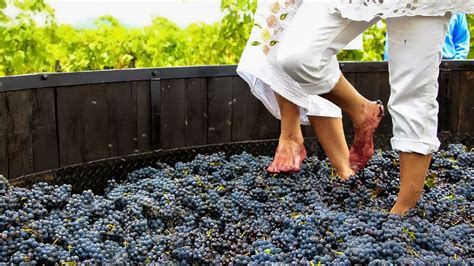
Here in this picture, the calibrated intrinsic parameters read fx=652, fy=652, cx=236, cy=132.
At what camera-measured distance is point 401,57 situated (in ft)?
6.98

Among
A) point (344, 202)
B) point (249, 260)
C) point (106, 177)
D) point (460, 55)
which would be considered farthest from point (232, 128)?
point (460, 55)

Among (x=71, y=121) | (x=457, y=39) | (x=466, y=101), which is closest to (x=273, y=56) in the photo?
(x=71, y=121)

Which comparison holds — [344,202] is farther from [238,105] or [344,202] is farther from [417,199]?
[238,105]

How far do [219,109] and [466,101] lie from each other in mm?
1482

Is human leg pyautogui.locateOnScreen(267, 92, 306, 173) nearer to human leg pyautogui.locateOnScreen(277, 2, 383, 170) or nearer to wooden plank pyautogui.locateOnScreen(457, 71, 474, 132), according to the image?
human leg pyautogui.locateOnScreen(277, 2, 383, 170)

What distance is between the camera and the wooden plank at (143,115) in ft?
9.97

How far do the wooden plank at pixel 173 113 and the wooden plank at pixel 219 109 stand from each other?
0.50 feet

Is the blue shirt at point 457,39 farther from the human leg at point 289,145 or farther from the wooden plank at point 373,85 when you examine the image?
the human leg at point 289,145

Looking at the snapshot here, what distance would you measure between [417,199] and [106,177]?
1402 millimetres

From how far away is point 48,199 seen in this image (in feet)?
7.60

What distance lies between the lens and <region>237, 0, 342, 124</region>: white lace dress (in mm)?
2648

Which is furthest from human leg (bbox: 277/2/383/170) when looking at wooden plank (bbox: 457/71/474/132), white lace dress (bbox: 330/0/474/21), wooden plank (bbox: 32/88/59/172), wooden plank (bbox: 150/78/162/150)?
wooden plank (bbox: 457/71/474/132)

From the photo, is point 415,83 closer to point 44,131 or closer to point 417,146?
point 417,146

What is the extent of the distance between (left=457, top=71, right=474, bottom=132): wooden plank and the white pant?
1688mm
